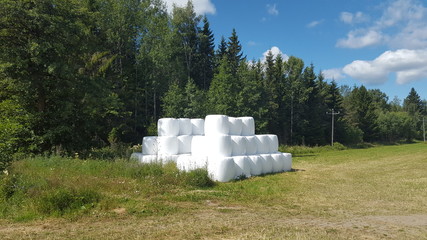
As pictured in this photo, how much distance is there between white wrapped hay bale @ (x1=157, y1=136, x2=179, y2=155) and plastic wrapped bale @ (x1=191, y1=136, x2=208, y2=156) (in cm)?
107

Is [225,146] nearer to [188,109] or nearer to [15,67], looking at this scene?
[15,67]

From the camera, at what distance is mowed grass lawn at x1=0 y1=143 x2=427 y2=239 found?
604 centimetres

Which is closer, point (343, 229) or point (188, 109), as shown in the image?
point (343, 229)

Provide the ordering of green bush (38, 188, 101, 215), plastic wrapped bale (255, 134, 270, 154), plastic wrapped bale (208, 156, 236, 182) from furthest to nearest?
plastic wrapped bale (255, 134, 270, 154) < plastic wrapped bale (208, 156, 236, 182) < green bush (38, 188, 101, 215)

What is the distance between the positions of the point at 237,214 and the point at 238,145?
6.84 metres

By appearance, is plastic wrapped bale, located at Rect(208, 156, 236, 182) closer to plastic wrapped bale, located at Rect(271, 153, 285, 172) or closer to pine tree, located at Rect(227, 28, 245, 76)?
plastic wrapped bale, located at Rect(271, 153, 285, 172)

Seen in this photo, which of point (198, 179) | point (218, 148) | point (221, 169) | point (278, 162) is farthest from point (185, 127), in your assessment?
point (198, 179)

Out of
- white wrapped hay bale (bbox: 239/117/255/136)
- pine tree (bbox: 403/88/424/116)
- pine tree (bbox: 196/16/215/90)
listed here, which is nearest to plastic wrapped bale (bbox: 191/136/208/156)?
white wrapped hay bale (bbox: 239/117/255/136)

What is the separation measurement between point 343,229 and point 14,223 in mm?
6498

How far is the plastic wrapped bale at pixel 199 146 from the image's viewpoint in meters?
14.1

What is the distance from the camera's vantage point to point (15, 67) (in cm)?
1638

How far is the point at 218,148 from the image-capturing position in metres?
13.5

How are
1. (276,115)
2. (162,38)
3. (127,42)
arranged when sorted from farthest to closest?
(276,115)
(162,38)
(127,42)

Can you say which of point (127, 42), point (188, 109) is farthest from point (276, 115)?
point (127, 42)
